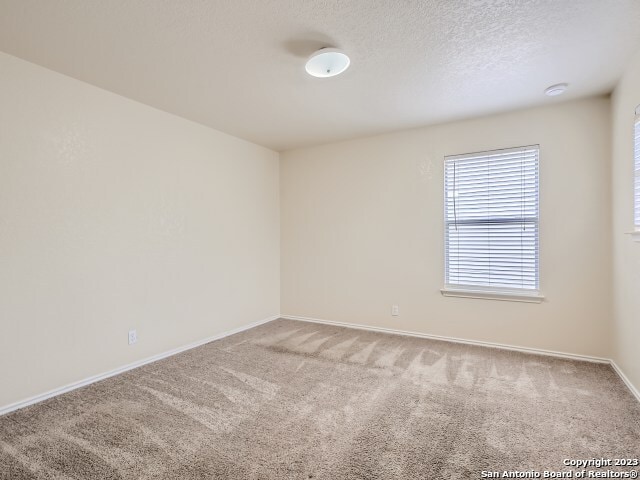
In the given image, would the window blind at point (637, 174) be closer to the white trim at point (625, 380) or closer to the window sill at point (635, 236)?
the window sill at point (635, 236)

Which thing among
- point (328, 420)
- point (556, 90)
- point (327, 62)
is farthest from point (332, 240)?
point (556, 90)

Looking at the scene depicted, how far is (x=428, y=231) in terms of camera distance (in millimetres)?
3824

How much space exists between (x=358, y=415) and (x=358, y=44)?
8.02ft

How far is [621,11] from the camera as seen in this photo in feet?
6.09

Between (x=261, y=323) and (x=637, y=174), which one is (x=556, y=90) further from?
(x=261, y=323)

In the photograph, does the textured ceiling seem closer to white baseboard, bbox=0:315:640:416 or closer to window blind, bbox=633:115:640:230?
window blind, bbox=633:115:640:230

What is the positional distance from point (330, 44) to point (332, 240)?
2656mm

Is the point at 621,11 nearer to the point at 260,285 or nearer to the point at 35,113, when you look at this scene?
the point at 35,113

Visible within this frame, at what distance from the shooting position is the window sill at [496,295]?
3279 mm

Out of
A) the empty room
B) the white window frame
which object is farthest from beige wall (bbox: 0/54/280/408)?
the white window frame

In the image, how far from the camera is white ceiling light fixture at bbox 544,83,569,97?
2754 mm

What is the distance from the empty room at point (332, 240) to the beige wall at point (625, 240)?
0.03m

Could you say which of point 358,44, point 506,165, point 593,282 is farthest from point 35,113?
point 593,282

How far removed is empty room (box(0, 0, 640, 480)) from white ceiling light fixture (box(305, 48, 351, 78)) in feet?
0.06
